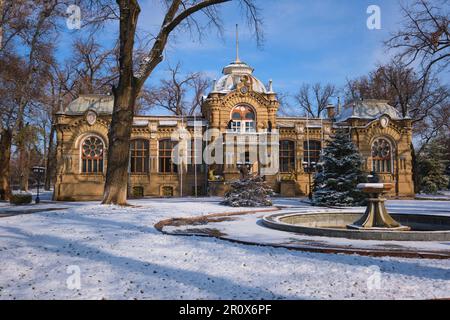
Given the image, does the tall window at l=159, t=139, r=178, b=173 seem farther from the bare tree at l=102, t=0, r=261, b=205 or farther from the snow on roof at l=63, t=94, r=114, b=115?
the bare tree at l=102, t=0, r=261, b=205

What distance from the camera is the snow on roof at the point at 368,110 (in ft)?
117

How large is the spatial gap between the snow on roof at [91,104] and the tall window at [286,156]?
52.4 feet

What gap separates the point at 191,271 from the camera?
6.46 metres

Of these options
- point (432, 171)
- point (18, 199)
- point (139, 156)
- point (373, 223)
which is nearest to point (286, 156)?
point (139, 156)

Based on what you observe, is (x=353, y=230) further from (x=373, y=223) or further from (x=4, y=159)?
(x=4, y=159)

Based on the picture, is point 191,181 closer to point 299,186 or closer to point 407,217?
point 299,186

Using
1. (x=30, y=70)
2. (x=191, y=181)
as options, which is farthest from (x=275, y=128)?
(x=30, y=70)

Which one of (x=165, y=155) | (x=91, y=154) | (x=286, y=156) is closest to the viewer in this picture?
(x=91, y=154)

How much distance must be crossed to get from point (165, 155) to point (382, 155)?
2025 centimetres

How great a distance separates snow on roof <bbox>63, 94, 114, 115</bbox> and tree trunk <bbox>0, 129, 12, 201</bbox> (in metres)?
7.53

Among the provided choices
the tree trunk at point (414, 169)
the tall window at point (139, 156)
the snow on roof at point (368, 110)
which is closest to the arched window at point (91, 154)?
the tall window at point (139, 156)

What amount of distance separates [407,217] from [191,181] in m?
21.8

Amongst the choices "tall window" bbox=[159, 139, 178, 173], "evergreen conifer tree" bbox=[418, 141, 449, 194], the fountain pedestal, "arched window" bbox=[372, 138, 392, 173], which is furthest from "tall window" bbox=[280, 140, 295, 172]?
the fountain pedestal
